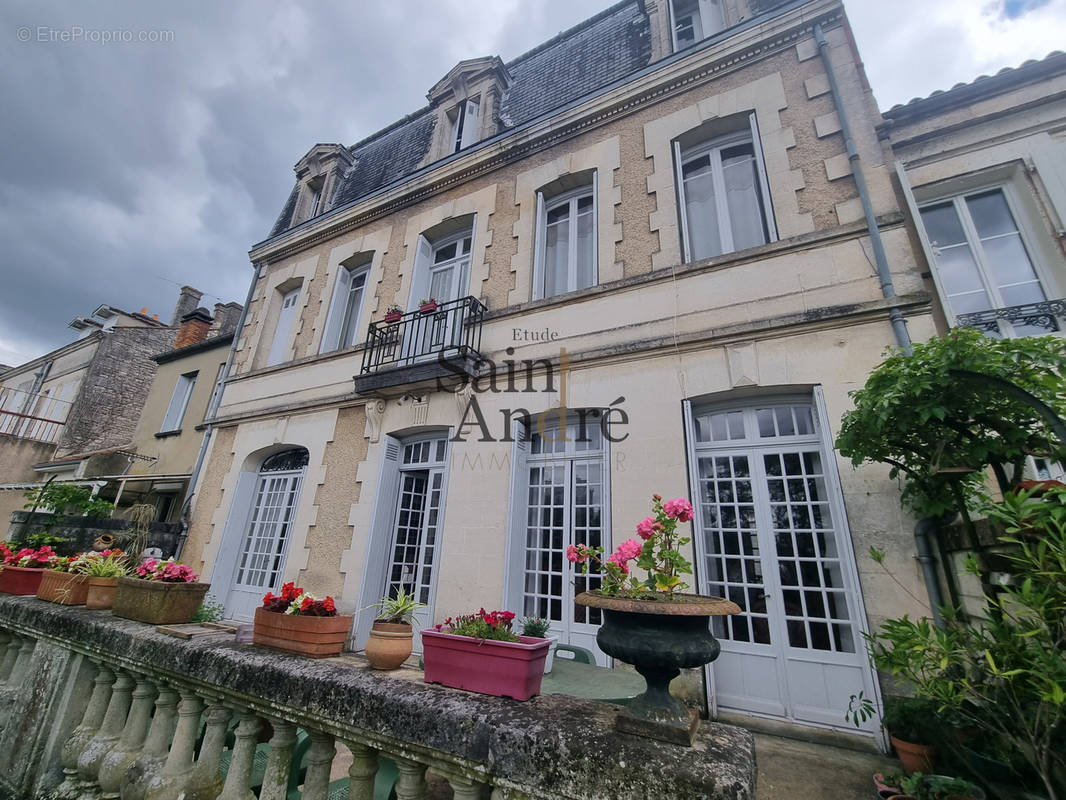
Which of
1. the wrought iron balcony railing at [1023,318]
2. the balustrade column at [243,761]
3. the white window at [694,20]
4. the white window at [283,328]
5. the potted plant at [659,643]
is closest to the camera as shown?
the potted plant at [659,643]

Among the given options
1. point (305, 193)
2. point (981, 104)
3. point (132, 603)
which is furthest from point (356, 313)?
point (981, 104)

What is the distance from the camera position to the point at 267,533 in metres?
6.70

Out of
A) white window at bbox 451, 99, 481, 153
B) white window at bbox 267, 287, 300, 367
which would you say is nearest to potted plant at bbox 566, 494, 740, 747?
white window at bbox 451, 99, 481, 153

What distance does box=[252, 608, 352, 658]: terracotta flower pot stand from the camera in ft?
6.28

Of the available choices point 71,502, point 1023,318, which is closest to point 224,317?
point 71,502

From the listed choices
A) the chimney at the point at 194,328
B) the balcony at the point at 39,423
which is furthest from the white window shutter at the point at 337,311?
the balcony at the point at 39,423

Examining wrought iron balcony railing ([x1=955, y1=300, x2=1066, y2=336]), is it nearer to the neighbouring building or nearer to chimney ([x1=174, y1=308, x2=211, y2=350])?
the neighbouring building

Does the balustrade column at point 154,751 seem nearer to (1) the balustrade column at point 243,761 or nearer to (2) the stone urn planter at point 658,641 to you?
(1) the balustrade column at point 243,761

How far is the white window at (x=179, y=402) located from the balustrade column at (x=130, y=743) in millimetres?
10361

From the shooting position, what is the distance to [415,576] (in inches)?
214

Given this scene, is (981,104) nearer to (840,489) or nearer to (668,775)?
(840,489)

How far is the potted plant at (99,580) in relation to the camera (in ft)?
8.29

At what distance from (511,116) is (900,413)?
689 centimetres

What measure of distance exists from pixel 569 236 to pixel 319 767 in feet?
18.2
